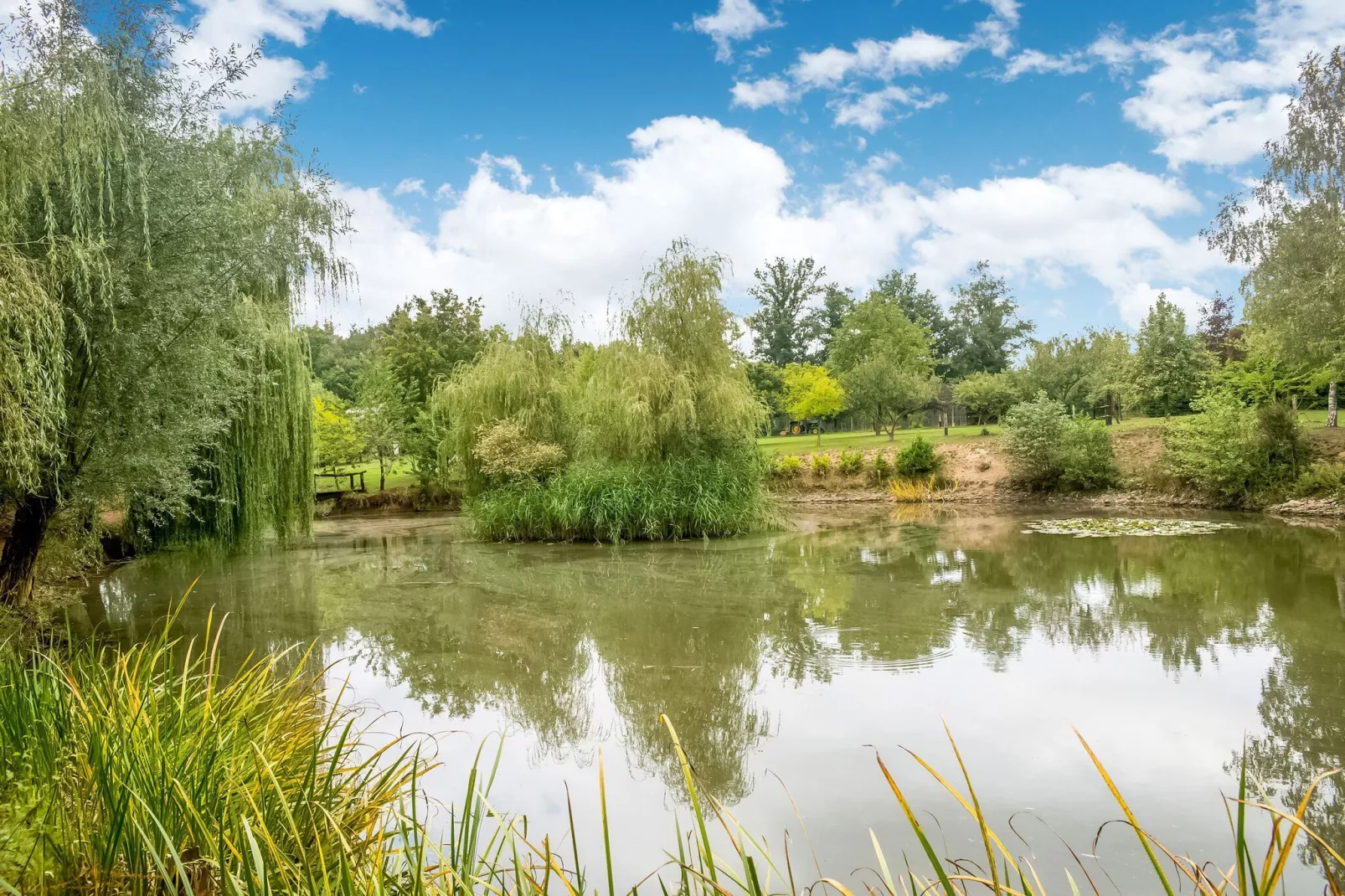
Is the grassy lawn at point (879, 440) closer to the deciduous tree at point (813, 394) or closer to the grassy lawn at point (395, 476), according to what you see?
the deciduous tree at point (813, 394)

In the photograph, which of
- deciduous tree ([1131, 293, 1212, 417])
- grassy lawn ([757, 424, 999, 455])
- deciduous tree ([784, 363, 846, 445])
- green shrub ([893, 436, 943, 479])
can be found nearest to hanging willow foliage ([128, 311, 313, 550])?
grassy lawn ([757, 424, 999, 455])

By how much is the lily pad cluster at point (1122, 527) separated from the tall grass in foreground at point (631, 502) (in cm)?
598

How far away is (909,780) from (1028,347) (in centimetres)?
4545

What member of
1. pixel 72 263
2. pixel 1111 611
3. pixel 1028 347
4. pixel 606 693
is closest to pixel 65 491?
pixel 72 263

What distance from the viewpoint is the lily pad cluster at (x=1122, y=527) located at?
49.5 feet

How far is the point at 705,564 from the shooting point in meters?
12.2

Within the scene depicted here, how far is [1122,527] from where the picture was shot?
1588 centimetres

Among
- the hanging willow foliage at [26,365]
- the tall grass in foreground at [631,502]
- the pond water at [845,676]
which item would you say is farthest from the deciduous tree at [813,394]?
the hanging willow foliage at [26,365]

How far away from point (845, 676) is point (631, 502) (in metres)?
9.00

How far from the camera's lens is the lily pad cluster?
15092 millimetres

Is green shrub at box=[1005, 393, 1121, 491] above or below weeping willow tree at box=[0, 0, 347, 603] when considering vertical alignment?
below

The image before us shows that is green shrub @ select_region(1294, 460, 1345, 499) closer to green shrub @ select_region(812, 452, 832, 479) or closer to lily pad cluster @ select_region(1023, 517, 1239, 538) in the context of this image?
lily pad cluster @ select_region(1023, 517, 1239, 538)

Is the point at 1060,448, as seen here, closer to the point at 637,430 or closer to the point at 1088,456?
the point at 1088,456

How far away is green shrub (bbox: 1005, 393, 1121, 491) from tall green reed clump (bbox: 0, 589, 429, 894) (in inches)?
859
